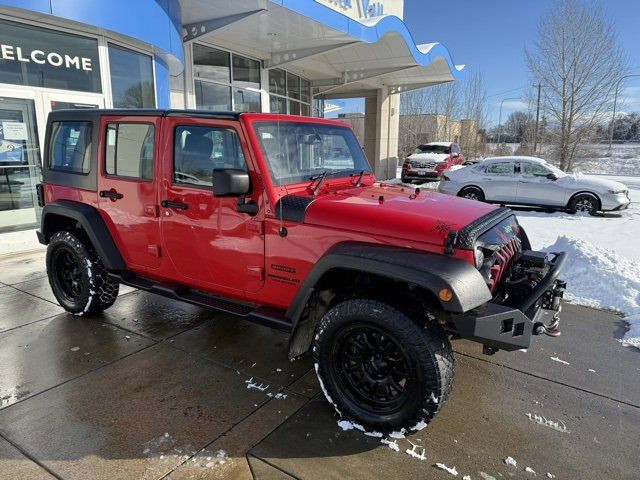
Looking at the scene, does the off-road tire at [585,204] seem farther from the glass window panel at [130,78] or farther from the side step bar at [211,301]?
the side step bar at [211,301]

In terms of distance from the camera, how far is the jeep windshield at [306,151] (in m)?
3.04

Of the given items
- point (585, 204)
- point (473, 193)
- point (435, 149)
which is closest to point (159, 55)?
point (473, 193)

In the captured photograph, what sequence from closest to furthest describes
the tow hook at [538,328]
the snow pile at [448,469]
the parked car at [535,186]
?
the snow pile at [448,469] → the tow hook at [538,328] → the parked car at [535,186]

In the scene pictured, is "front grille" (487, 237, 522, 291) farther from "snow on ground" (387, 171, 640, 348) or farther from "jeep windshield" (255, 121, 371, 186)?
"snow on ground" (387, 171, 640, 348)

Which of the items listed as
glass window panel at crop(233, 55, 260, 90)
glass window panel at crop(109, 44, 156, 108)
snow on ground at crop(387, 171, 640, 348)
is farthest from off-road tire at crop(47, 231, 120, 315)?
glass window panel at crop(233, 55, 260, 90)

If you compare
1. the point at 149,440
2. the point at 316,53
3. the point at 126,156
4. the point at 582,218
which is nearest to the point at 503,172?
the point at 582,218

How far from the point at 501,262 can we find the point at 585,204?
907 centimetres

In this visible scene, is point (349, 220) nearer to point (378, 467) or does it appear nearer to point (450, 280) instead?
point (450, 280)

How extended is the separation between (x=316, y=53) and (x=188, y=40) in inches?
141

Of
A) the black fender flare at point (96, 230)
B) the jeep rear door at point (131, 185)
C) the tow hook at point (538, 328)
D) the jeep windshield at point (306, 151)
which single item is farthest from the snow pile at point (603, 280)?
the black fender flare at point (96, 230)

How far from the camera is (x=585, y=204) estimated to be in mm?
10320

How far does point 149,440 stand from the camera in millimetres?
2586

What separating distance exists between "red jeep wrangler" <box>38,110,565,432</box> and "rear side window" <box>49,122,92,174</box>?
21 millimetres

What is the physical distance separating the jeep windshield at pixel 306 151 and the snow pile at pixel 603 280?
9.98ft
